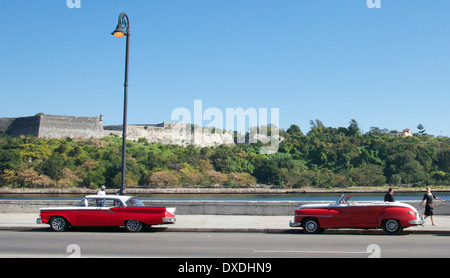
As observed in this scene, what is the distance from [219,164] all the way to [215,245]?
86.8 meters

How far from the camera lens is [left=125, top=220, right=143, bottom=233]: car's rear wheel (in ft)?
54.3

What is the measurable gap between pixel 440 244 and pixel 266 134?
136 m

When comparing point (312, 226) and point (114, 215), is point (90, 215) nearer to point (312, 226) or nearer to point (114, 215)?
point (114, 215)

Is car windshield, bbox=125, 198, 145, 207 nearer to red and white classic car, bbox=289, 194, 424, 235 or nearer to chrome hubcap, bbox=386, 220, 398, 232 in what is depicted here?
red and white classic car, bbox=289, 194, 424, 235

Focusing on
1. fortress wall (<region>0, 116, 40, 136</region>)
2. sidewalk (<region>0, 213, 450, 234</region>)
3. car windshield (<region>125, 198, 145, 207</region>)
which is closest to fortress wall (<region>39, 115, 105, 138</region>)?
fortress wall (<region>0, 116, 40, 136</region>)

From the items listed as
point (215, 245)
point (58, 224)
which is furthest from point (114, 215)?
point (215, 245)

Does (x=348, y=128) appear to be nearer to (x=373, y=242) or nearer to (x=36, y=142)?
(x=36, y=142)

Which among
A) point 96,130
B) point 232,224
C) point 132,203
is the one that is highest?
point 96,130

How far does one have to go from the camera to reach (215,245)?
13508mm

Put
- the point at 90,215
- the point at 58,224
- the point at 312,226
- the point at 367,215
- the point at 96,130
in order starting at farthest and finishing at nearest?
the point at 96,130 → the point at 58,224 → the point at 90,215 → the point at 312,226 → the point at 367,215

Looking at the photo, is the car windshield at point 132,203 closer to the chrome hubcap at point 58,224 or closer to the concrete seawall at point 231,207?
the chrome hubcap at point 58,224

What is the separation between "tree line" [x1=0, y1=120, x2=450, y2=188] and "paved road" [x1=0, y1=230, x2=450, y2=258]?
70.7 m
